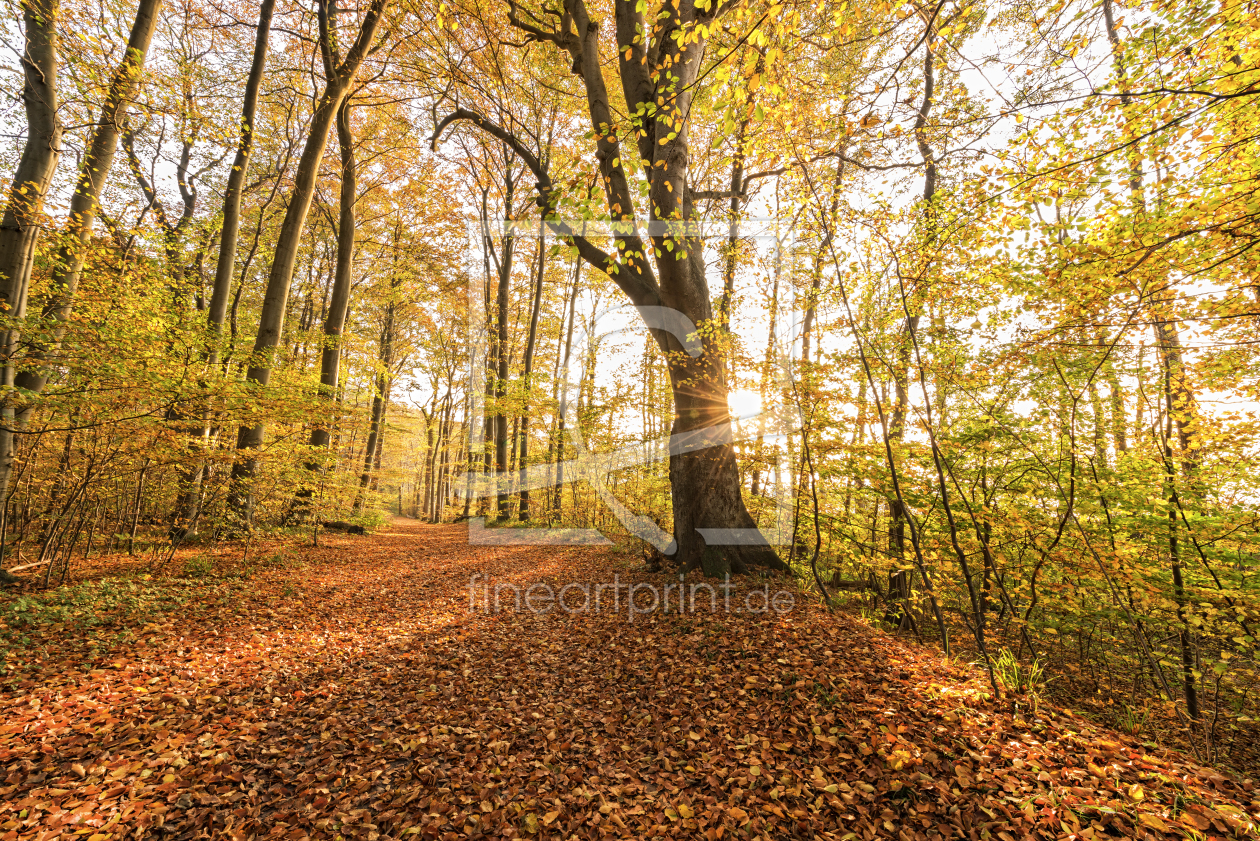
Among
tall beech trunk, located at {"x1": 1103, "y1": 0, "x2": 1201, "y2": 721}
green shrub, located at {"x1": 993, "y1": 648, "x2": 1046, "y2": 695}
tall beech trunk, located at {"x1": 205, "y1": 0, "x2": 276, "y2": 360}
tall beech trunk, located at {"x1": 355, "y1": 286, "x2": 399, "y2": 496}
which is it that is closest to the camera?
green shrub, located at {"x1": 993, "y1": 648, "x2": 1046, "y2": 695}

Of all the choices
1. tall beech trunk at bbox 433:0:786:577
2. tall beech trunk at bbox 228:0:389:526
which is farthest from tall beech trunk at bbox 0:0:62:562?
tall beech trunk at bbox 433:0:786:577

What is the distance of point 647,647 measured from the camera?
200 inches

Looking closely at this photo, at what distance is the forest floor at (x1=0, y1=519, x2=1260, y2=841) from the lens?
8.50ft

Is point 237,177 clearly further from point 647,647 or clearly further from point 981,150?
point 981,150

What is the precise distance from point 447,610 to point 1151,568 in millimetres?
8285

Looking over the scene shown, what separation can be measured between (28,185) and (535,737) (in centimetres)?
820

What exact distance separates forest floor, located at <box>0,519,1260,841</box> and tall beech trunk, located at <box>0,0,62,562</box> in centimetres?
217

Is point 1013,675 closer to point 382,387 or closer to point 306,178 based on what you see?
point 306,178

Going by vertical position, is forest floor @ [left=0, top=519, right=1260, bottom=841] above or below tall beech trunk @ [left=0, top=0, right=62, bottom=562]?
below

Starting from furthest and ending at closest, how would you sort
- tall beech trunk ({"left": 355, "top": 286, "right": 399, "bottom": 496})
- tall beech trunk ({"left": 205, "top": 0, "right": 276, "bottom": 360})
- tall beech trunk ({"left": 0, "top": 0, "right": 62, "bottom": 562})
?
tall beech trunk ({"left": 355, "top": 286, "right": 399, "bottom": 496}) < tall beech trunk ({"left": 205, "top": 0, "right": 276, "bottom": 360}) < tall beech trunk ({"left": 0, "top": 0, "right": 62, "bottom": 562})

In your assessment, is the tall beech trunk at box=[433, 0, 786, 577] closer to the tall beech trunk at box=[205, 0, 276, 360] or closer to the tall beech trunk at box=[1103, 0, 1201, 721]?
the tall beech trunk at box=[1103, 0, 1201, 721]

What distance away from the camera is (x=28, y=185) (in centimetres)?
518

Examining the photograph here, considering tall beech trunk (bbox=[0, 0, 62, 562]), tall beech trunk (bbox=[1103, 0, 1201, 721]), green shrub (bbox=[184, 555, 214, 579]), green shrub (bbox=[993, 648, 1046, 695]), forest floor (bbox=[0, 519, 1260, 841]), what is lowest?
forest floor (bbox=[0, 519, 1260, 841])

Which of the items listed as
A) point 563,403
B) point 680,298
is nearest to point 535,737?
point 680,298
